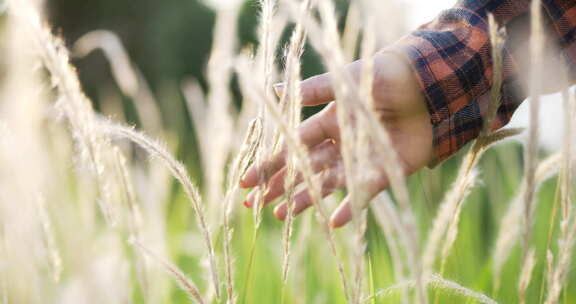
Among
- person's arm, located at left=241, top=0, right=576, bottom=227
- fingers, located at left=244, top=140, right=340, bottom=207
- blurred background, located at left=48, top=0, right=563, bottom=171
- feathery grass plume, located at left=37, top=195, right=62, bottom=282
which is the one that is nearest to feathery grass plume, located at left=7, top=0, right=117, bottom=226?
feathery grass plume, located at left=37, top=195, right=62, bottom=282

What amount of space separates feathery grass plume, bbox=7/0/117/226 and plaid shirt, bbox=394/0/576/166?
1.95 feet

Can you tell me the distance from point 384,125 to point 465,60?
20cm

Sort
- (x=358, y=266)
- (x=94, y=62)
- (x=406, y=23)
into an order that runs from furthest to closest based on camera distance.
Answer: (x=94, y=62)
(x=406, y=23)
(x=358, y=266)

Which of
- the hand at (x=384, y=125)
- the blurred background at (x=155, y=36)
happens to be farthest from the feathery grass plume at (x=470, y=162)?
the blurred background at (x=155, y=36)

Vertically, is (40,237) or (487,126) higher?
(40,237)

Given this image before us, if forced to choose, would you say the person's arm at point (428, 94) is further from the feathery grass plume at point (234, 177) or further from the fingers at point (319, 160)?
the feathery grass plume at point (234, 177)

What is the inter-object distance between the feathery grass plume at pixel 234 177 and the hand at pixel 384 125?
0.68 feet

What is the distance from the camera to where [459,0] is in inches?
Result: 42.7

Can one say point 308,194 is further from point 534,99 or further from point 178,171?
point 534,99

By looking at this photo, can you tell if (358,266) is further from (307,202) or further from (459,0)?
(459,0)

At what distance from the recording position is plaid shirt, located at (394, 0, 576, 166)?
998 mm

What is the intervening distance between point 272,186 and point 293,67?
53 cm

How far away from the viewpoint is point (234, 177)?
683 mm

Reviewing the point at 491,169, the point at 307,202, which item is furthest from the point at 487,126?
the point at 491,169
